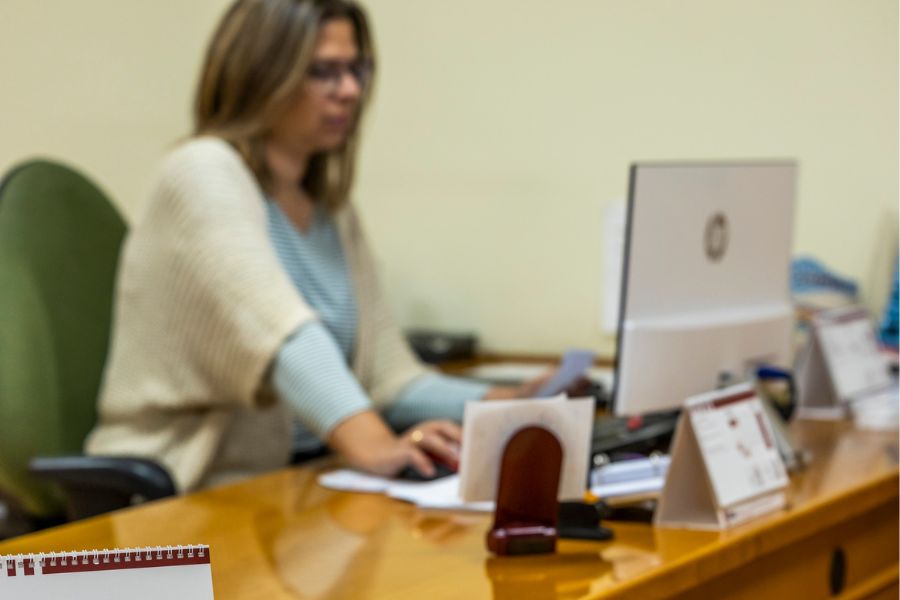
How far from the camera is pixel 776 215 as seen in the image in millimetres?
1808

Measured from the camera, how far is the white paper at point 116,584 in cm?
75

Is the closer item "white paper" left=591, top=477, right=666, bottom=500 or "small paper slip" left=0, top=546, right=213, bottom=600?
"small paper slip" left=0, top=546, right=213, bottom=600

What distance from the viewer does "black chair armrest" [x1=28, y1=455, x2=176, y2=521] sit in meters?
1.73

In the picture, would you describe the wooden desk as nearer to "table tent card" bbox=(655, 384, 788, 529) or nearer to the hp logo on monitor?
"table tent card" bbox=(655, 384, 788, 529)

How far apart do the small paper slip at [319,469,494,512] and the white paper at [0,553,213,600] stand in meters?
0.70

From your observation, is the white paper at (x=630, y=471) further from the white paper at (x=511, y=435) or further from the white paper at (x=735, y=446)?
the white paper at (x=511, y=435)

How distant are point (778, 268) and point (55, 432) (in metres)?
1.14

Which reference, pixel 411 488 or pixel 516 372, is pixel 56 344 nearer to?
pixel 411 488

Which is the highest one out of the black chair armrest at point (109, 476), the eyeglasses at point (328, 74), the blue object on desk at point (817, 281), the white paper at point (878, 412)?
the eyeglasses at point (328, 74)

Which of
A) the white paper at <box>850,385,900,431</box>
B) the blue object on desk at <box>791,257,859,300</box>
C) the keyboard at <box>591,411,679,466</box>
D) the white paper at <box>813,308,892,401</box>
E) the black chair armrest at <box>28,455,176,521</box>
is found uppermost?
the blue object on desk at <box>791,257,859,300</box>

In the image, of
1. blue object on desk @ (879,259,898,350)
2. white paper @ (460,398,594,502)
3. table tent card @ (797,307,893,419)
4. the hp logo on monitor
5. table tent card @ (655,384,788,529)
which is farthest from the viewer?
blue object on desk @ (879,259,898,350)

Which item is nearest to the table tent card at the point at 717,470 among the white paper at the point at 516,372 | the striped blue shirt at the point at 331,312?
the striped blue shirt at the point at 331,312

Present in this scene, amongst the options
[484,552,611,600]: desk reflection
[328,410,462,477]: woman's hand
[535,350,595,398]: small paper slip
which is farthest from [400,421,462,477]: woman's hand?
[484,552,611,600]: desk reflection

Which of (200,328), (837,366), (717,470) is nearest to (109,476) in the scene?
(200,328)
